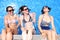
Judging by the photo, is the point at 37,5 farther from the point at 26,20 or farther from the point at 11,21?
the point at 11,21

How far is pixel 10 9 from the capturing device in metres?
2.22

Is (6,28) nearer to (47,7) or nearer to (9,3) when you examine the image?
(9,3)

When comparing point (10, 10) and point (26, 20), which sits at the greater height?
point (10, 10)

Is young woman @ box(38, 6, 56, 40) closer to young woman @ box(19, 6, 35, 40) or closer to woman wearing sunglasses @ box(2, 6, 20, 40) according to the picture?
young woman @ box(19, 6, 35, 40)

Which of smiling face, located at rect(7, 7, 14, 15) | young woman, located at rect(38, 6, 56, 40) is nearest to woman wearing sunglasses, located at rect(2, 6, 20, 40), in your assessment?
smiling face, located at rect(7, 7, 14, 15)

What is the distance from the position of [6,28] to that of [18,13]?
0.28m

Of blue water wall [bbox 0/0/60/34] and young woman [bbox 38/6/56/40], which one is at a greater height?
blue water wall [bbox 0/0/60/34]

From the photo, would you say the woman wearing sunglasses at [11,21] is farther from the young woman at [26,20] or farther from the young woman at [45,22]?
the young woman at [45,22]

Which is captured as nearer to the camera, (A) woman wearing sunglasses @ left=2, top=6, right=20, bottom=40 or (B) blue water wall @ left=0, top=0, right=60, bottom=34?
(A) woman wearing sunglasses @ left=2, top=6, right=20, bottom=40

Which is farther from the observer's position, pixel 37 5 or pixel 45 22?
pixel 37 5

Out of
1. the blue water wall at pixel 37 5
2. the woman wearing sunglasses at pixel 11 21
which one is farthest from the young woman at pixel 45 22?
the woman wearing sunglasses at pixel 11 21

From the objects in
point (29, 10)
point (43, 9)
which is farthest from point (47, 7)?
point (29, 10)

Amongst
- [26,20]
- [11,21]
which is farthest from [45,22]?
[11,21]

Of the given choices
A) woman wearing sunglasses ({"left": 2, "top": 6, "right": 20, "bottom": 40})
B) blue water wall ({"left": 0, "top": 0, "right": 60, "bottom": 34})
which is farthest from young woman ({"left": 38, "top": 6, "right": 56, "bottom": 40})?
woman wearing sunglasses ({"left": 2, "top": 6, "right": 20, "bottom": 40})
